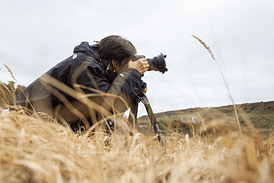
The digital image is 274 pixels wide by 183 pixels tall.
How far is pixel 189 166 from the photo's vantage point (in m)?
0.76

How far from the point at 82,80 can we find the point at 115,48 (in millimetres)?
624

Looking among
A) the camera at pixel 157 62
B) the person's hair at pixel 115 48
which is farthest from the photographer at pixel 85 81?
the camera at pixel 157 62

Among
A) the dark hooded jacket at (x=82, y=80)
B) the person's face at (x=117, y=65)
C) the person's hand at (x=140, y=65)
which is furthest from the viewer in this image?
the person's face at (x=117, y=65)

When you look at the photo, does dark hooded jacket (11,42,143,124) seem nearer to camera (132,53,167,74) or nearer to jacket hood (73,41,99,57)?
jacket hood (73,41,99,57)

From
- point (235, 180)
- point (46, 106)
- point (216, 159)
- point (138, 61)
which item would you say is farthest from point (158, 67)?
point (235, 180)

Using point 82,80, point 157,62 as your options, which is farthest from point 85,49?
point 157,62

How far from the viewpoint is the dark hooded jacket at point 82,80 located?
200 centimetres

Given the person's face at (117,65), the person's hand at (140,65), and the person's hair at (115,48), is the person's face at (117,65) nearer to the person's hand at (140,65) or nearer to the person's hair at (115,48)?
the person's hair at (115,48)

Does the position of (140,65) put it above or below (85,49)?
below

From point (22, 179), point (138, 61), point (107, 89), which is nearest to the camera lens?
point (22, 179)

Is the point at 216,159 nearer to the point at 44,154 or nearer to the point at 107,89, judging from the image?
the point at 44,154

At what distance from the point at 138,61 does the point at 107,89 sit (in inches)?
20.2

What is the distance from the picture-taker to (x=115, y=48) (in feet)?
7.64

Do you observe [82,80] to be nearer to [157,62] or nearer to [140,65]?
[140,65]
